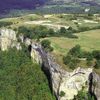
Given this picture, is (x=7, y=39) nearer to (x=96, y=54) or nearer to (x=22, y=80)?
(x=22, y=80)

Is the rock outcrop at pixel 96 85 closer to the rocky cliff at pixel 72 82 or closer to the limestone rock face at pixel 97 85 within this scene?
the limestone rock face at pixel 97 85

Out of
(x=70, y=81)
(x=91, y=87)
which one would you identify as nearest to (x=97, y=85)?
(x=91, y=87)

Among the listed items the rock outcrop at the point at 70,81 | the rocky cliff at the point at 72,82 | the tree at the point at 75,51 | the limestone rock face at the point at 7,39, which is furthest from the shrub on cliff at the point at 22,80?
the limestone rock face at the point at 7,39

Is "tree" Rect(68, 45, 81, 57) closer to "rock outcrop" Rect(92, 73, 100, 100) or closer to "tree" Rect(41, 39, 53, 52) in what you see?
"tree" Rect(41, 39, 53, 52)

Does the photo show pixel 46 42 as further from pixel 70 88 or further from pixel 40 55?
pixel 70 88

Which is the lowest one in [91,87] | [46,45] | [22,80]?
[22,80]

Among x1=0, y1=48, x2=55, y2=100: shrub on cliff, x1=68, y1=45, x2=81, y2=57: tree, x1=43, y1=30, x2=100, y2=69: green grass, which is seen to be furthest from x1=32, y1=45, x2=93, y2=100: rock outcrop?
x1=68, y1=45, x2=81, y2=57: tree

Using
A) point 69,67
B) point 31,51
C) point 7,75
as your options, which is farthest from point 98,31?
point 69,67

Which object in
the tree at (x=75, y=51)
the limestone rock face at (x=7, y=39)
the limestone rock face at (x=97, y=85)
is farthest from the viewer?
the limestone rock face at (x=7, y=39)

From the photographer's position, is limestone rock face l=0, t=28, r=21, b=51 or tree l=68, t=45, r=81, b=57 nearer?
tree l=68, t=45, r=81, b=57
